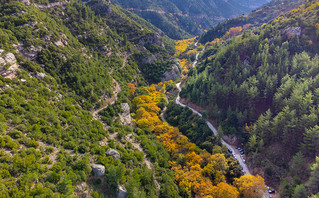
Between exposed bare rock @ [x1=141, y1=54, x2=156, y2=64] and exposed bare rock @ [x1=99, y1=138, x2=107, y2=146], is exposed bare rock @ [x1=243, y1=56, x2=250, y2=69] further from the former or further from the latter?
exposed bare rock @ [x1=99, y1=138, x2=107, y2=146]

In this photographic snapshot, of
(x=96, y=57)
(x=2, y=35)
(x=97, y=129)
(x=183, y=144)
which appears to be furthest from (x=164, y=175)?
(x=96, y=57)

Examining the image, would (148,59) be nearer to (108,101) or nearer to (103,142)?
(108,101)

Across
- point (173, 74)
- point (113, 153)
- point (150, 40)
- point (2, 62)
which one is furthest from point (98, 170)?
point (150, 40)

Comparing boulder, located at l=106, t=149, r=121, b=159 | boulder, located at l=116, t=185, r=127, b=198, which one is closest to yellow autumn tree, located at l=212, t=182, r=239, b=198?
boulder, located at l=116, t=185, r=127, b=198

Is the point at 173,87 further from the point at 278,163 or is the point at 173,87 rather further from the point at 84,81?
the point at 278,163

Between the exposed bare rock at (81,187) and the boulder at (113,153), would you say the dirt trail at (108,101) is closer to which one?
the boulder at (113,153)

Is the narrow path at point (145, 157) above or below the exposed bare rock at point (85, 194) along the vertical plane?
below

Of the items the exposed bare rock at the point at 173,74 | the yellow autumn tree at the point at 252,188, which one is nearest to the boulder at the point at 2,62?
the yellow autumn tree at the point at 252,188
